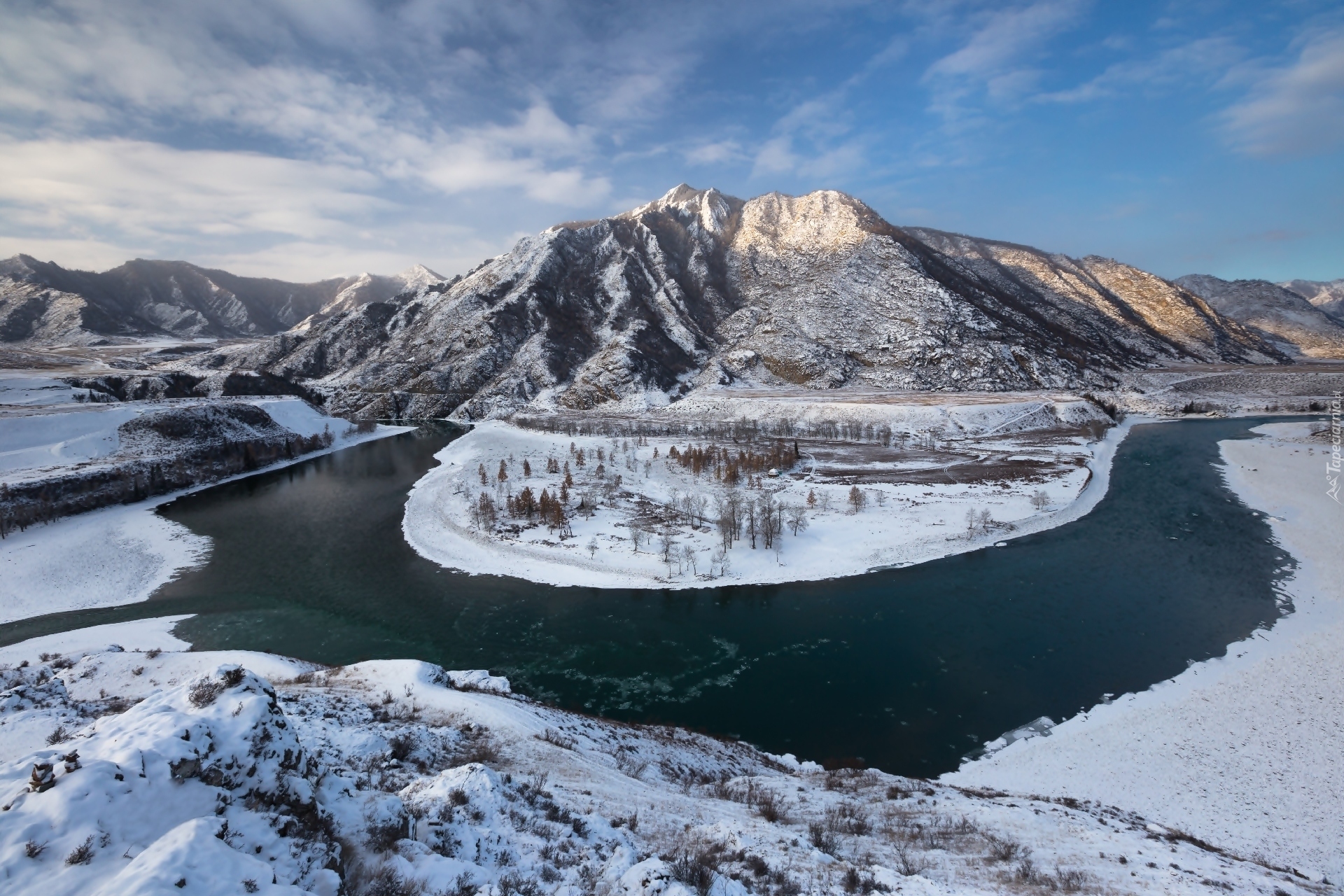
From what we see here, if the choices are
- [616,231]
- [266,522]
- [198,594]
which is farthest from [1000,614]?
[616,231]

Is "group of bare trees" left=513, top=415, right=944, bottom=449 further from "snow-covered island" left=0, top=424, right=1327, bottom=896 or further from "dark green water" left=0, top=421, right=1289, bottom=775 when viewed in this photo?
"snow-covered island" left=0, top=424, right=1327, bottom=896

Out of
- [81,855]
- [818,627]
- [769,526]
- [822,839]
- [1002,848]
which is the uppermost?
[81,855]

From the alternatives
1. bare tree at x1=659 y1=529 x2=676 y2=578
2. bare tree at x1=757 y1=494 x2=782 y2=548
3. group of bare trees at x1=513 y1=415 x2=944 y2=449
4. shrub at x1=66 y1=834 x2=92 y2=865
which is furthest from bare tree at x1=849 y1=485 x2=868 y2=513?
shrub at x1=66 y1=834 x2=92 y2=865

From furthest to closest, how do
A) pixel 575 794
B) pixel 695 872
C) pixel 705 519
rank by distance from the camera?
pixel 705 519
pixel 575 794
pixel 695 872

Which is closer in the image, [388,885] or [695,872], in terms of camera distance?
[388,885]

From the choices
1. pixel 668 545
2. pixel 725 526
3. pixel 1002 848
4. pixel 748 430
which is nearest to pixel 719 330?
pixel 748 430

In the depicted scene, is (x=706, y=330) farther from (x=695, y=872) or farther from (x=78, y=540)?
(x=695, y=872)
